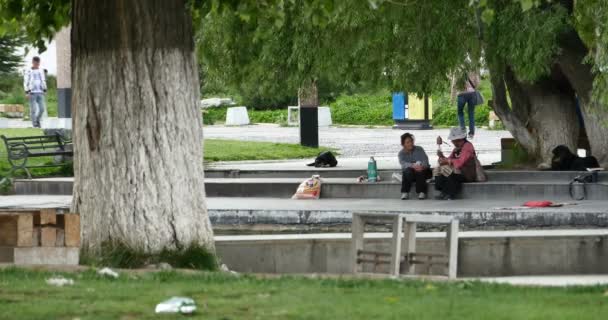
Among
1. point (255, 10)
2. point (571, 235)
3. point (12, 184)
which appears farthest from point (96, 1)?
point (12, 184)

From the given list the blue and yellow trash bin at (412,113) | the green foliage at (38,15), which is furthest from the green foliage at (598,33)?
the blue and yellow trash bin at (412,113)

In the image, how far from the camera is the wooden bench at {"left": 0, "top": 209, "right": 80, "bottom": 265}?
11.0m

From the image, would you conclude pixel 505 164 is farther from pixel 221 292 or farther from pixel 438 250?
pixel 221 292

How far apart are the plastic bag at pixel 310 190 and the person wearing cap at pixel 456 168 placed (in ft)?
5.90

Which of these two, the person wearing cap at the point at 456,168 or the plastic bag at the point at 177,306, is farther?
the person wearing cap at the point at 456,168

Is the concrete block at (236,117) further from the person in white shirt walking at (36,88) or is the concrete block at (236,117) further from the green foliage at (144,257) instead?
the green foliage at (144,257)

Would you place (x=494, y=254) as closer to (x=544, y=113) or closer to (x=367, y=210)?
(x=367, y=210)

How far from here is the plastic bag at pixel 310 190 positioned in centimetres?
2147

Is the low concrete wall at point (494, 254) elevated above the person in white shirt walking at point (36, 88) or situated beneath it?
situated beneath

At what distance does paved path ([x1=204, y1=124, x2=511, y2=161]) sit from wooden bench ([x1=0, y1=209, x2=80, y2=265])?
18.7 metres

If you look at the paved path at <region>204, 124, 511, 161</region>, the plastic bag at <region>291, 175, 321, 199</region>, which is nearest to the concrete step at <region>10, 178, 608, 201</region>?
the plastic bag at <region>291, 175, 321, 199</region>

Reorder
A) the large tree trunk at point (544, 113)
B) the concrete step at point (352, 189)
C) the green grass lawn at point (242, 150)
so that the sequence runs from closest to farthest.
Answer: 1. the concrete step at point (352, 189)
2. the large tree trunk at point (544, 113)
3. the green grass lawn at point (242, 150)

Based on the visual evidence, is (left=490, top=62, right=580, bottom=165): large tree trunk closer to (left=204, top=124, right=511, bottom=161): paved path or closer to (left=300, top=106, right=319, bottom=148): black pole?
(left=204, top=124, right=511, bottom=161): paved path

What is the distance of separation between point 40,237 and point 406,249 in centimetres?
305
